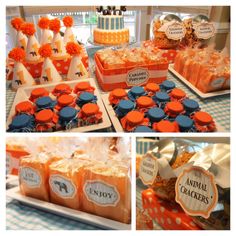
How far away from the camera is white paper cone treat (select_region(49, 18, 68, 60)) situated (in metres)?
0.99

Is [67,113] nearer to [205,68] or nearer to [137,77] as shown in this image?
[137,77]

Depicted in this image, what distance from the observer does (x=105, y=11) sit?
1.17 m

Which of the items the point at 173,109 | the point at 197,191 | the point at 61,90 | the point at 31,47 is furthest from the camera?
the point at 31,47

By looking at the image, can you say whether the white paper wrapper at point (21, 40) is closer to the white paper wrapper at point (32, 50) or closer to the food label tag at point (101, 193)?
the white paper wrapper at point (32, 50)

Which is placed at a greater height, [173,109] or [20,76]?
[20,76]

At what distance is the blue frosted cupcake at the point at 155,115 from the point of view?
2.37 feet

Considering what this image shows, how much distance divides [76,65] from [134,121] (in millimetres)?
378

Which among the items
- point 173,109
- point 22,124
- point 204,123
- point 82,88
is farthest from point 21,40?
point 204,123

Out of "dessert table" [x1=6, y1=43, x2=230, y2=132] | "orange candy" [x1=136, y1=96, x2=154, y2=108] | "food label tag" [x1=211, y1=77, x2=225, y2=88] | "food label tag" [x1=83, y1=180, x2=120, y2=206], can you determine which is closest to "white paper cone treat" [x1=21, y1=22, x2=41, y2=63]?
"dessert table" [x1=6, y1=43, x2=230, y2=132]

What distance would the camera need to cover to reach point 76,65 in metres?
0.94

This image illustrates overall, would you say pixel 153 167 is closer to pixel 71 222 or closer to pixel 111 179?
pixel 111 179

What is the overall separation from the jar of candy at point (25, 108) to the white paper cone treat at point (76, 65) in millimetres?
230

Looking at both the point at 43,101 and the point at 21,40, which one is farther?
the point at 21,40

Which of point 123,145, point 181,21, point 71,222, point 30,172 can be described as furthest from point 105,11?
point 71,222
